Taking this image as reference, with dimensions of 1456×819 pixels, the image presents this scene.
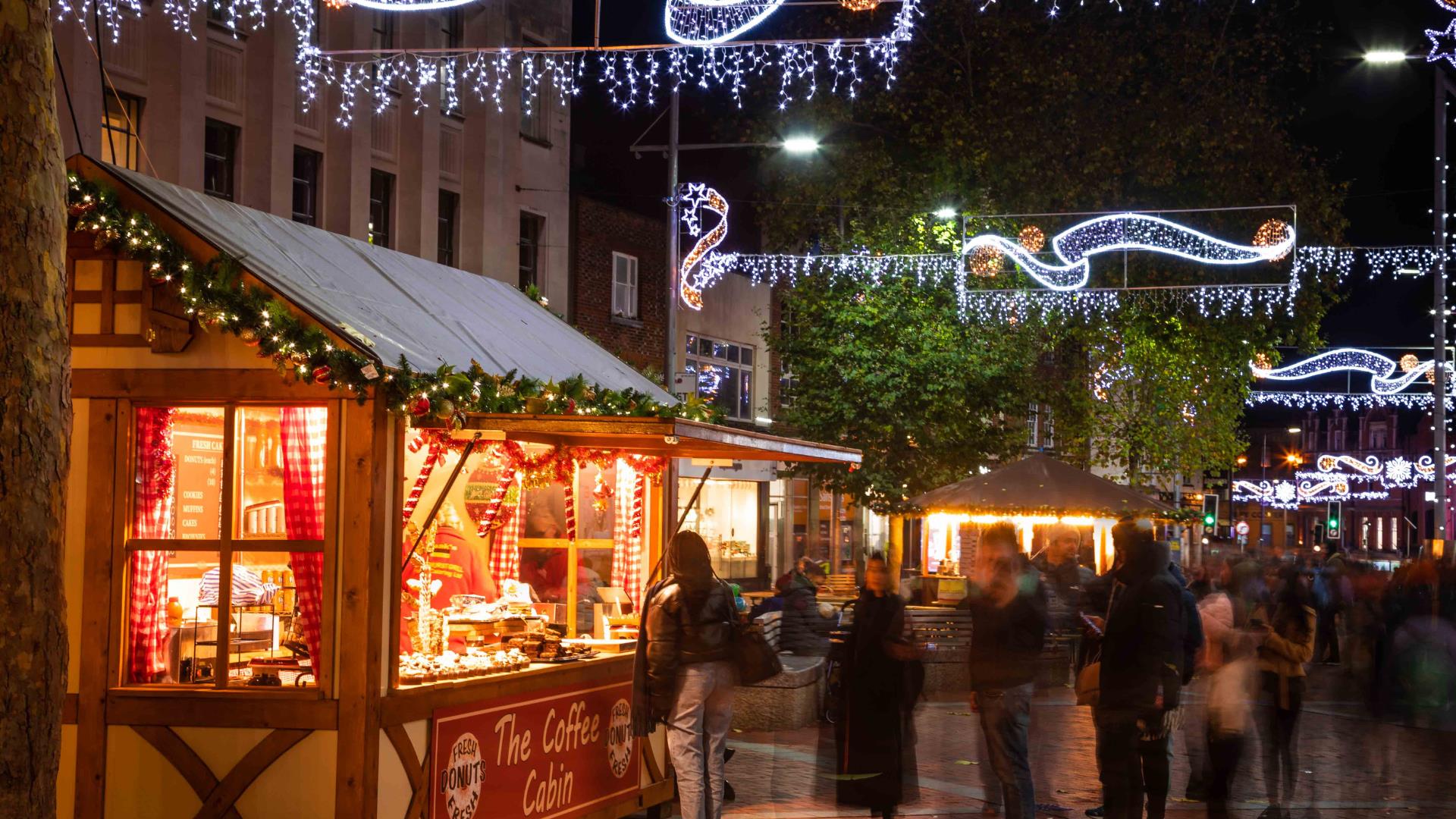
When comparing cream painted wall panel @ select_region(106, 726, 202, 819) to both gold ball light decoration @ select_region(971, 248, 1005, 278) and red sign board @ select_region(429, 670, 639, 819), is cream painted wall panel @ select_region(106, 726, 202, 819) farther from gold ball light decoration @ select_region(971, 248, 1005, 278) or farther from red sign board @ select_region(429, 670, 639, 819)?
gold ball light decoration @ select_region(971, 248, 1005, 278)

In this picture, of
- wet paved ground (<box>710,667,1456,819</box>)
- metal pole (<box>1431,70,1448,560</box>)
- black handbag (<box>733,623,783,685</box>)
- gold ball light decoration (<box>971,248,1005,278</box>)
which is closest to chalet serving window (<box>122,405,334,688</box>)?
black handbag (<box>733,623,783,685</box>)

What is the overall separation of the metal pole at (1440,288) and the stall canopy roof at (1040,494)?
9.15 m

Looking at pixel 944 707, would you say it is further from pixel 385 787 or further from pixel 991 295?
pixel 991 295

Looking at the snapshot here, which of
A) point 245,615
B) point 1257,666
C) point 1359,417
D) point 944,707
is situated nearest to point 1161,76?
point 944,707

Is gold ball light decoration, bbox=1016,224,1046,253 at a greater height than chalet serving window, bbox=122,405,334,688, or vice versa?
gold ball light decoration, bbox=1016,224,1046,253

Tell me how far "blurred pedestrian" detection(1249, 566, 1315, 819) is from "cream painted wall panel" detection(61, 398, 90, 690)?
24.0ft

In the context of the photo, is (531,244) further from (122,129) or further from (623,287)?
(122,129)

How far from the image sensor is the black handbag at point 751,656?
29.1 feet

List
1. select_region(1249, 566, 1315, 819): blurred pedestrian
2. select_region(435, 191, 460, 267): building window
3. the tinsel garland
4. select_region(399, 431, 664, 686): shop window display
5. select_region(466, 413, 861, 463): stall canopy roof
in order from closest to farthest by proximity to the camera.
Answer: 1. the tinsel garland
2. select_region(466, 413, 861, 463): stall canopy roof
3. select_region(399, 431, 664, 686): shop window display
4. select_region(1249, 566, 1315, 819): blurred pedestrian
5. select_region(435, 191, 460, 267): building window

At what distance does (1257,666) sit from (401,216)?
17970 millimetres

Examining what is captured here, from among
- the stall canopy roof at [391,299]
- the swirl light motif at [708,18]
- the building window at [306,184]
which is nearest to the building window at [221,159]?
the building window at [306,184]

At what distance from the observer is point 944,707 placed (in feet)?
55.5

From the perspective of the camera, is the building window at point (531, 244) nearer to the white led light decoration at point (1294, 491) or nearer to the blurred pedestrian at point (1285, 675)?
the blurred pedestrian at point (1285, 675)

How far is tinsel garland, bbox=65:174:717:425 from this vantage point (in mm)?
7527
